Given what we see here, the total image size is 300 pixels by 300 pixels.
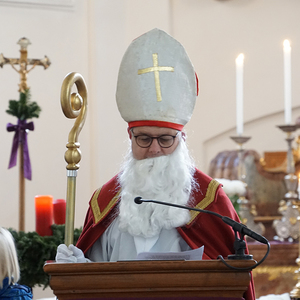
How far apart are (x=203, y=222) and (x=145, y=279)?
0.99 metres

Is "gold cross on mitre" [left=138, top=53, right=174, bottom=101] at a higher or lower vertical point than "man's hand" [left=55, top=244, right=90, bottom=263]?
higher

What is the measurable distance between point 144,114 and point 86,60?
451cm

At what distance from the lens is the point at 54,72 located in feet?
24.1

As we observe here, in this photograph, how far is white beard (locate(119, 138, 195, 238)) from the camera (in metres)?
2.99

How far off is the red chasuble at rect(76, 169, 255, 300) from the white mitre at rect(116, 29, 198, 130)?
0.37 metres

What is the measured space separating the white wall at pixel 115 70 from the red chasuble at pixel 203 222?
4111mm

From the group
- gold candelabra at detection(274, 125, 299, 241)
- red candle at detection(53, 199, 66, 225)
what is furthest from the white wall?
red candle at detection(53, 199, 66, 225)

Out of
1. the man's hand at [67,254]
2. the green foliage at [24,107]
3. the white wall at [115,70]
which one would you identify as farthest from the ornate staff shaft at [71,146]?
the white wall at [115,70]

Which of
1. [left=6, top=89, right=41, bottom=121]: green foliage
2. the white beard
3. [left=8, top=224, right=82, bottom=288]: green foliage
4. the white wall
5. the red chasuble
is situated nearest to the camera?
the red chasuble

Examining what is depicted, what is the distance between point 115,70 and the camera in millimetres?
7480

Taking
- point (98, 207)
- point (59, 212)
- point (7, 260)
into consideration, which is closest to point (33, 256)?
point (59, 212)

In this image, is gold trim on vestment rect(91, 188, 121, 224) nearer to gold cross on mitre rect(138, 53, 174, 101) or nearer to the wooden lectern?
gold cross on mitre rect(138, 53, 174, 101)

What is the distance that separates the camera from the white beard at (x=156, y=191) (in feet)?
9.80

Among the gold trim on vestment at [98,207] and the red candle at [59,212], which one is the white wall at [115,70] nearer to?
the red candle at [59,212]
